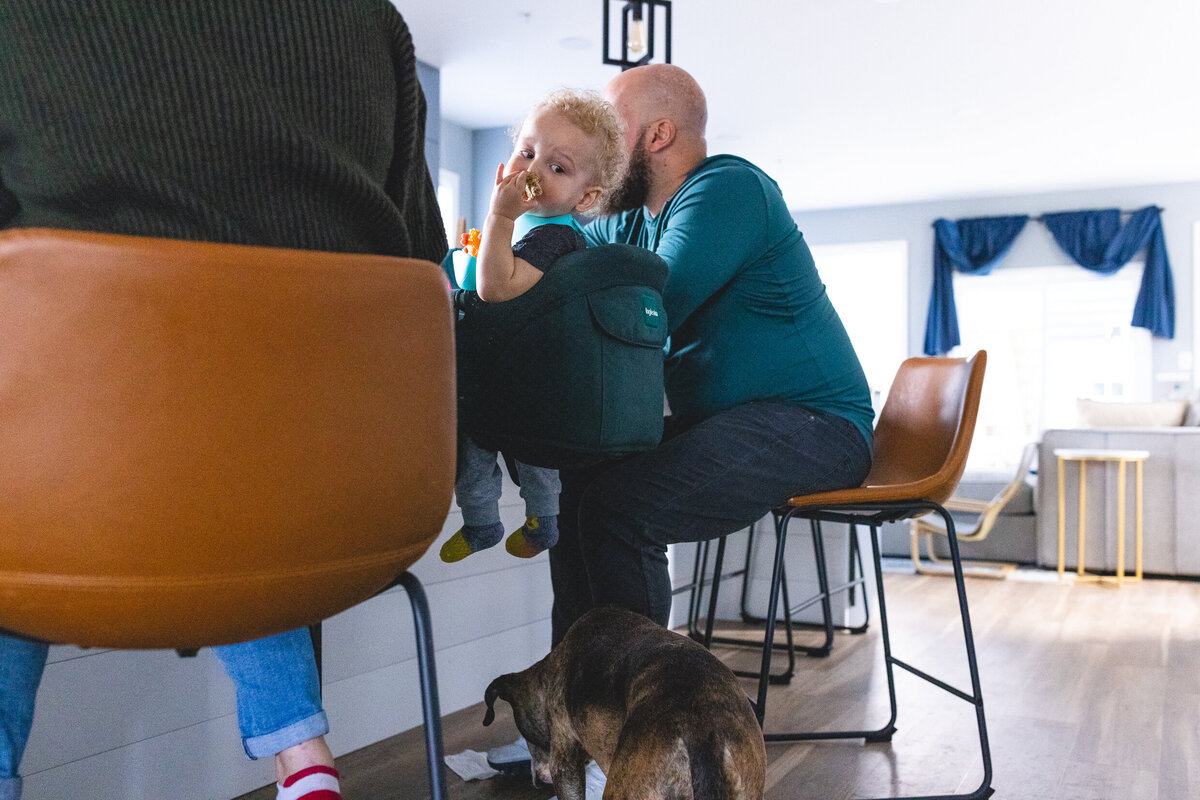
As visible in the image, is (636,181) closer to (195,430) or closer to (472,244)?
(472,244)

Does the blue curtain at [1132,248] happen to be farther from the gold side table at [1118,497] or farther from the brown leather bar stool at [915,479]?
the brown leather bar stool at [915,479]

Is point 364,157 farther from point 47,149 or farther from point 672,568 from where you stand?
point 672,568

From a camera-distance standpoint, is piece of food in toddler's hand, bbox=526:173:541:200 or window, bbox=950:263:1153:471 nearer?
piece of food in toddler's hand, bbox=526:173:541:200

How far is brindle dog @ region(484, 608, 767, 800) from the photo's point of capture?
107 cm

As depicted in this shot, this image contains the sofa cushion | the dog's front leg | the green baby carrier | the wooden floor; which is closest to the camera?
the green baby carrier

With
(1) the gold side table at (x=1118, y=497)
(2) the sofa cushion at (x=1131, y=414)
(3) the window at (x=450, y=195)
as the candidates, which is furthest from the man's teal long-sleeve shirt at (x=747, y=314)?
(3) the window at (x=450, y=195)

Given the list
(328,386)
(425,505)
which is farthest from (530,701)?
(328,386)

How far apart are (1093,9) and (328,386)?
5659 millimetres

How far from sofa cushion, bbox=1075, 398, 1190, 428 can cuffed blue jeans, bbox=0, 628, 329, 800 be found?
20.6 feet

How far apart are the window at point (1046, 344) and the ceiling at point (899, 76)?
109cm

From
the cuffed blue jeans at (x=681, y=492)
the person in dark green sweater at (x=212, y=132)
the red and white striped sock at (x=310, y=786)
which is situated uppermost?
the person in dark green sweater at (x=212, y=132)

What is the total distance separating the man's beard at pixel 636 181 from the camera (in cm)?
188

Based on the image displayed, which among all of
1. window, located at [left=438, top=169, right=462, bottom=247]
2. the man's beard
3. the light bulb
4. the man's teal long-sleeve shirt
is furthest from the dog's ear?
window, located at [left=438, top=169, right=462, bottom=247]

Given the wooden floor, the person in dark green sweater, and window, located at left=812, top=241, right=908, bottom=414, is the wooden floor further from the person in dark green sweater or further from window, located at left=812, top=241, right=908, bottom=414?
window, located at left=812, top=241, right=908, bottom=414
